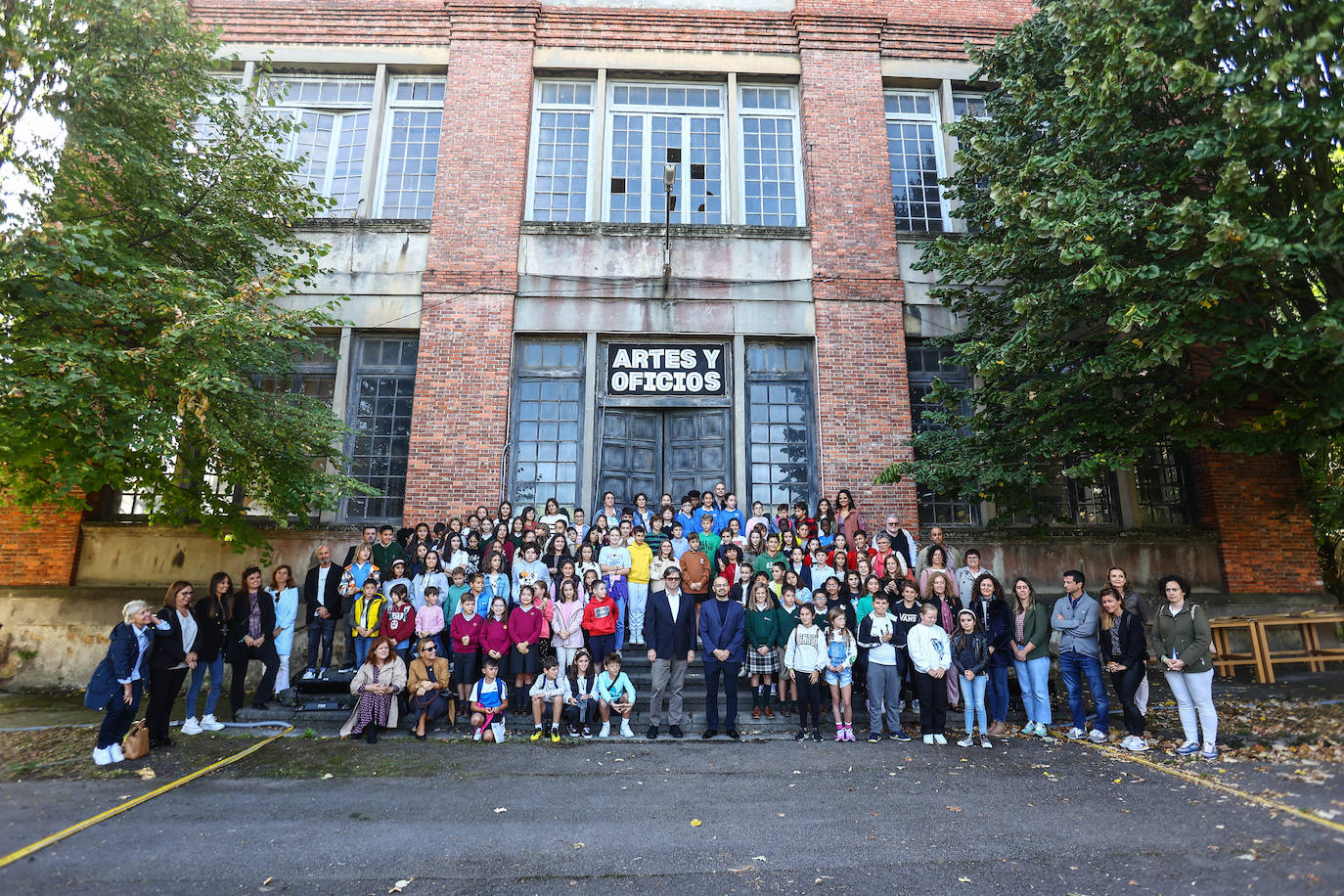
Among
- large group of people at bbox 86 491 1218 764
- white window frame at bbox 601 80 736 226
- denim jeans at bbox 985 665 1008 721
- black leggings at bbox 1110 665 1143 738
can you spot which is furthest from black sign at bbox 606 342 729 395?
black leggings at bbox 1110 665 1143 738

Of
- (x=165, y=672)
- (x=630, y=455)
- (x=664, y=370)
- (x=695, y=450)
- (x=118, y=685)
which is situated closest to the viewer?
(x=118, y=685)

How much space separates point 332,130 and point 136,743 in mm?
11451

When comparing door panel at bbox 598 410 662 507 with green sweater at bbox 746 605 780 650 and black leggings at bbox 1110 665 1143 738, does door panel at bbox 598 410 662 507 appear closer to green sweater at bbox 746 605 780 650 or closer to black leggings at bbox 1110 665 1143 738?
green sweater at bbox 746 605 780 650

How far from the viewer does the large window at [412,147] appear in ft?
44.0

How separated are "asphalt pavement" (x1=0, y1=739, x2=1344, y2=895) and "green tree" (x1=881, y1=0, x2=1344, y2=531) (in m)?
4.52

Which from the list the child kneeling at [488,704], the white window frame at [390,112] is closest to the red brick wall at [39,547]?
the white window frame at [390,112]

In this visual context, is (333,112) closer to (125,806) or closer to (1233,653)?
(125,806)

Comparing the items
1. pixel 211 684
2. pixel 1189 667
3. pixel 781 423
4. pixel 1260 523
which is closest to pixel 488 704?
pixel 211 684

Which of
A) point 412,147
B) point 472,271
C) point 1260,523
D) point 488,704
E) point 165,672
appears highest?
point 412,147

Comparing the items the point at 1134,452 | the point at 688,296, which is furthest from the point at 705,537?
the point at 1134,452

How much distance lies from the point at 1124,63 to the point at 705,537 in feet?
24.2

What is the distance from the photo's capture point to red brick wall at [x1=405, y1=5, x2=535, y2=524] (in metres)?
11.8

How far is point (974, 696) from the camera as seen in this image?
7.77 meters

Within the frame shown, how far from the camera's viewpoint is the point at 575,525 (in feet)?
34.0
